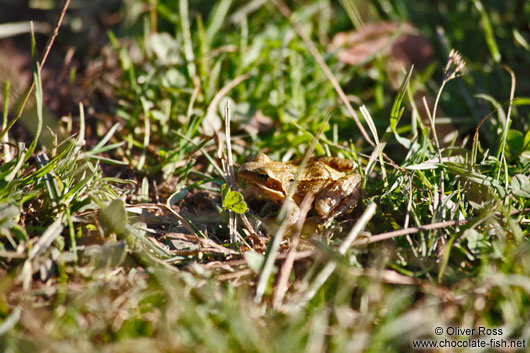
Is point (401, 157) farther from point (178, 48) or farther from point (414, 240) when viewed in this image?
point (178, 48)

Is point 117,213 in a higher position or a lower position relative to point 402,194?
higher

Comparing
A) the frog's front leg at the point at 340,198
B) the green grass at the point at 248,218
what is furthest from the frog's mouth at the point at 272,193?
the frog's front leg at the point at 340,198

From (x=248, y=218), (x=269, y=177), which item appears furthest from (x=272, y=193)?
(x=248, y=218)

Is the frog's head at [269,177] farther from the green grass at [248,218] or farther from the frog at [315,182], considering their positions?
the green grass at [248,218]

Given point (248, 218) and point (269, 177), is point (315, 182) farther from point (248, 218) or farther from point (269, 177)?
point (248, 218)

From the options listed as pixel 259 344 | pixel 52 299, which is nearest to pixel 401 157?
pixel 259 344

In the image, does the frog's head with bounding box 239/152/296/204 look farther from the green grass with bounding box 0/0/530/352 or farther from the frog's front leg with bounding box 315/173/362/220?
the frog's front leg with bounding box 315/173/362/220
